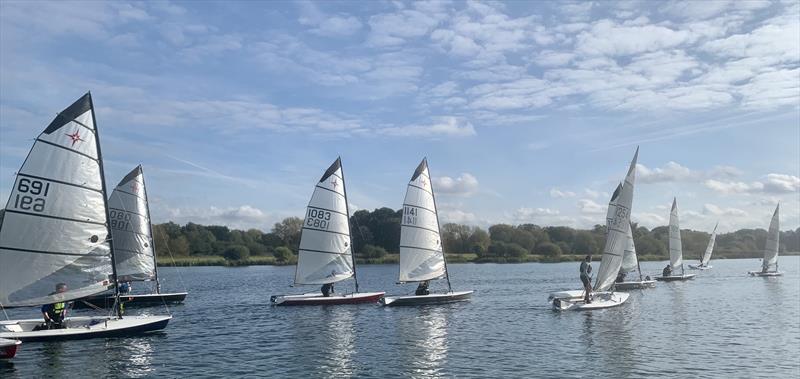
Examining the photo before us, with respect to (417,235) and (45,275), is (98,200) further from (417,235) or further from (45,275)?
(417,235)

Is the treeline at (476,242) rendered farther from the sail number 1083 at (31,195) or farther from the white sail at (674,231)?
the sail number 1083 at (31,195)

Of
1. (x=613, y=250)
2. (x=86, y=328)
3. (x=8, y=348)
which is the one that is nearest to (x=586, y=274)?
(x=613, y=250)

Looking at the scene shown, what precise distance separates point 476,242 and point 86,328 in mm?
119602

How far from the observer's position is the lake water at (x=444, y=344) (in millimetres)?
20219

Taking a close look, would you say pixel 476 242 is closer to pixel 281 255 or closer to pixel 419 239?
pixel 281 255

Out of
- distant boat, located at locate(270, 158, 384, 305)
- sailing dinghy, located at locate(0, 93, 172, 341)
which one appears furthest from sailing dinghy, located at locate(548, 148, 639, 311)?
sailing dinghy, located at locate(0, 93, 172, 341)

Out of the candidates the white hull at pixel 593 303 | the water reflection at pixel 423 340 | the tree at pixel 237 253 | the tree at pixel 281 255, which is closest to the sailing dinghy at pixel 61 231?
the water reflection at pixel 423 340

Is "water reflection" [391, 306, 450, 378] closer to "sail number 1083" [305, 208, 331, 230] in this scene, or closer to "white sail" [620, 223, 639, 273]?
"sail number 1083" [305, 208, 331, 230]

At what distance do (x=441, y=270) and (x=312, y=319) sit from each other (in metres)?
11.2

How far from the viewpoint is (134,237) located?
41.0m

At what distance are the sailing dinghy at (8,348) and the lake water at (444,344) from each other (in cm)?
40

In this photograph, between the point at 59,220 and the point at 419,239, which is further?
the point at 419,239

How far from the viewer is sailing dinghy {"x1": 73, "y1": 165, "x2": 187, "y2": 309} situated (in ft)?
133

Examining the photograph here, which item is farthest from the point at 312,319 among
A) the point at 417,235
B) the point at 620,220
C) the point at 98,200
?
the point at 620,220
